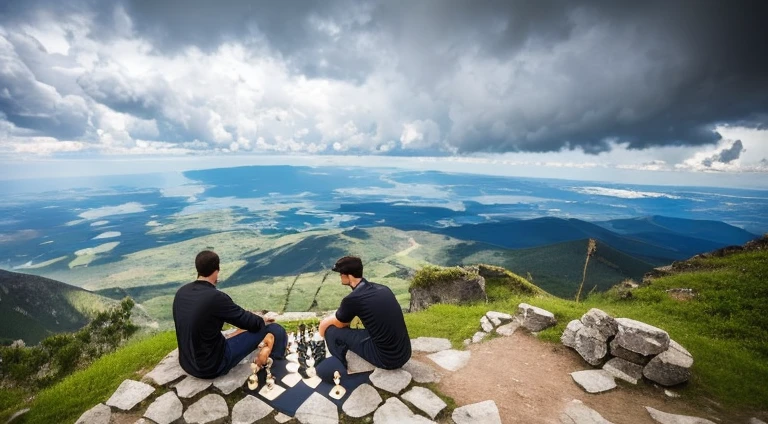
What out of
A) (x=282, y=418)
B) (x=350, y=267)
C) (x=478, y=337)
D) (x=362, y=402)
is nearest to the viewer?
(x=282, y=418)

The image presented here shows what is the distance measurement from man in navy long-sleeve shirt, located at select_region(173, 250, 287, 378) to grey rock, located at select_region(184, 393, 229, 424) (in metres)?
0.59

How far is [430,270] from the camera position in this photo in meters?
18.0

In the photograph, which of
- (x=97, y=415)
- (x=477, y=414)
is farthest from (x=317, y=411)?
(x=97, y=415)

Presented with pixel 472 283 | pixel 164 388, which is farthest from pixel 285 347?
pixel 472 283

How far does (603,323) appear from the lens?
9.13m

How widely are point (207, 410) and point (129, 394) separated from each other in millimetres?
1997

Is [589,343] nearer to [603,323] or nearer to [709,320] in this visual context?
[603,323]

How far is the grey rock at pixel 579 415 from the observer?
670 cm

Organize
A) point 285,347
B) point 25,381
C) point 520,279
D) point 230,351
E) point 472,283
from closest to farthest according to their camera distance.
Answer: point 230,351 → point 285,347 → point 25,381 → point 472,283 → point 520,279

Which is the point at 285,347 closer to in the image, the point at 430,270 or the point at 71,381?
the point at 71,381

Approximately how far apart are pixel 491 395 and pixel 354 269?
4339 millimetres

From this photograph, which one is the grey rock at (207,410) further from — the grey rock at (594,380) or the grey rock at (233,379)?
the grey rock at (594,380)

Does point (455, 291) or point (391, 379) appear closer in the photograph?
point (391, 379)

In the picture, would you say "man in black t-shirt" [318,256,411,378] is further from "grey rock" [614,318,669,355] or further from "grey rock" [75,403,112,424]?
"grey rock" [614,318,669,355]
